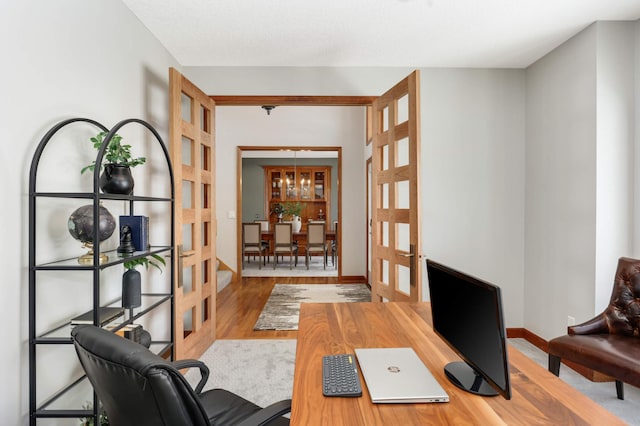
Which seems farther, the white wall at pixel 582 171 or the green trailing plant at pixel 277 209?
the green trailing plant at pixel 277 209

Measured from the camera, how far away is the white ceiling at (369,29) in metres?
2.37

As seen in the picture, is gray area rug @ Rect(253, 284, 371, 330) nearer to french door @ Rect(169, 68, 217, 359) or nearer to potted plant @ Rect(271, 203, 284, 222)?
french door @ Rect(169, 68, 217, 359)

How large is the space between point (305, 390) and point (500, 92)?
340 cm

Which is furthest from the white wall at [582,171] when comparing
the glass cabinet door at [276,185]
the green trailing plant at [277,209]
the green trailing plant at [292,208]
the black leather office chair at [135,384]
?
the glass cabinet door at [276,185]

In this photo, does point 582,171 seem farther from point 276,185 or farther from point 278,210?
point 276,185

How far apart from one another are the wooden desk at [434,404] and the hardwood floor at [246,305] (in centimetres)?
227

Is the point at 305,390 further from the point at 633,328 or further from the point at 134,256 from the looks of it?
the point at 633,328

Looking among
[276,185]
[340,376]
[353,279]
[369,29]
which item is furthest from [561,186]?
[276,185]

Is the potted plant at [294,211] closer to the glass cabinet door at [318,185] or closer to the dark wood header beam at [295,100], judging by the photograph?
the glass cabinet door at [318,185]

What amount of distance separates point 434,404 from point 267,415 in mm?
494

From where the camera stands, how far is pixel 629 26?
8.55 feet

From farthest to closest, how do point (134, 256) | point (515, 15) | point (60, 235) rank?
point (515, 15) → point (134, 256) → point (60, 235)

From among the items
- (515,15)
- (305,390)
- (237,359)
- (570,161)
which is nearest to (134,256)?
(305,390)

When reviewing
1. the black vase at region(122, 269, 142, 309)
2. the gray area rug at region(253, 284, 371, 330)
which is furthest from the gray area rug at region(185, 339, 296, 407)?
the black vase at region(122, 269, 142, 309)
